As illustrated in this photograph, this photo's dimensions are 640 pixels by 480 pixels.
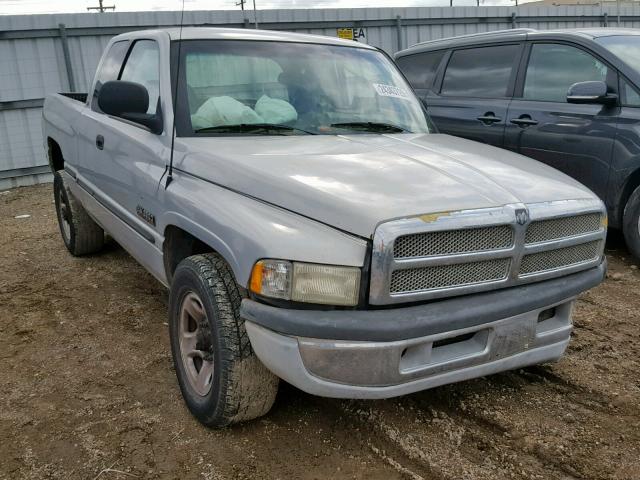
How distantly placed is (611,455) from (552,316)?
61 cm

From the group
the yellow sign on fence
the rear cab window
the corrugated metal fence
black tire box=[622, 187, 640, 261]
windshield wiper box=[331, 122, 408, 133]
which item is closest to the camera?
windshield wiper box=[331, 122, 408, 133]

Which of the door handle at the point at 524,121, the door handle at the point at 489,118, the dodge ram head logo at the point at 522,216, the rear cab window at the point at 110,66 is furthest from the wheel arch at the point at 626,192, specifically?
the rear cab window at the point at 110,66

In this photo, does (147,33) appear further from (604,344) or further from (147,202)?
(604,344)

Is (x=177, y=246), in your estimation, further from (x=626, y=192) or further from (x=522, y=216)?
(x=626, y=192)

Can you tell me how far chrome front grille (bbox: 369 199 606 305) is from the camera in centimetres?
Result: 221

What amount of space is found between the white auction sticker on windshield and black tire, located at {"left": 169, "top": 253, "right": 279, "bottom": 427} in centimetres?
165

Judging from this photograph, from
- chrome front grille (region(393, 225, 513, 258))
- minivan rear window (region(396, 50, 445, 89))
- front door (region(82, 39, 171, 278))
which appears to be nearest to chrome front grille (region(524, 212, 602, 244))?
chrome front grille (region(393, 225, 513, 258))

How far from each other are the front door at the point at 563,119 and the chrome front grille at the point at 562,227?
96.5 inches

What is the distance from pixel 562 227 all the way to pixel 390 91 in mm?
1584

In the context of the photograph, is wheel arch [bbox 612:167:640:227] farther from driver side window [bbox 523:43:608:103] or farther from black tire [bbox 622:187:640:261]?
driver side window [bbox 523:43:608:103]

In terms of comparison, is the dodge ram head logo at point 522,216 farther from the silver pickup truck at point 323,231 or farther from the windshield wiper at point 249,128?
the windshield wiper at point 249,128

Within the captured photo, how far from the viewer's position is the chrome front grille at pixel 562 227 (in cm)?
252

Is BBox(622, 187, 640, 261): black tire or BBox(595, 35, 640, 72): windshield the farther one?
BBox(595, 35, 640, 72): windshield

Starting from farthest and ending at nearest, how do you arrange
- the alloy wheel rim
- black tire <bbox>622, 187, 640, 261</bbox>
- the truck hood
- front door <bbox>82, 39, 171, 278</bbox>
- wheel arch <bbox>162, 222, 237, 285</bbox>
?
black tire <bbox>622, 187, 640, 261</bbox>, front door <bbox>82, 39, 171, 278</bbox>, wheel arch <bbox>162, 222, 237, 285</bbox>, the alloy wheel rim, the truck hood
